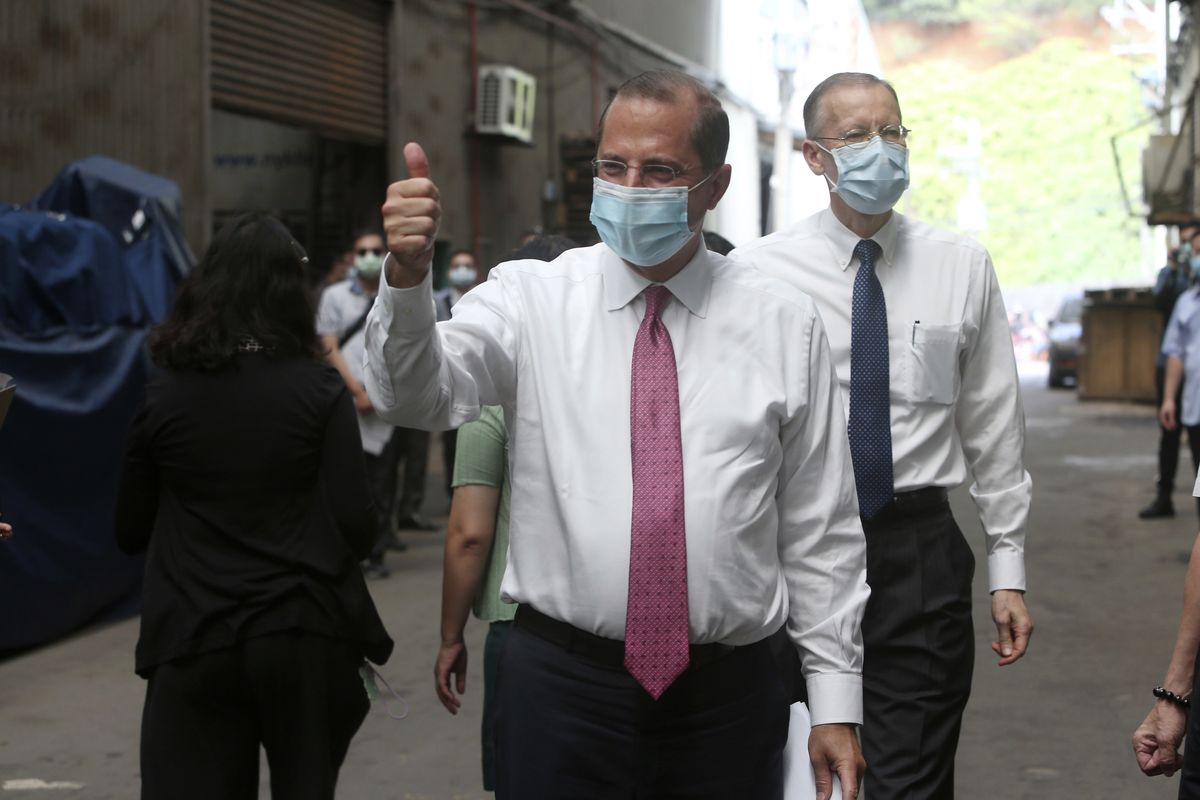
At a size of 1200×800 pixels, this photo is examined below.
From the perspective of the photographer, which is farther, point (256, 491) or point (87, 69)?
point (87, 69)

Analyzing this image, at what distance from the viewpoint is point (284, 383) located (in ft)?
11.8

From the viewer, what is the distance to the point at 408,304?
2268 millimetres

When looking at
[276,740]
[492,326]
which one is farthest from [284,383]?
[492,326]

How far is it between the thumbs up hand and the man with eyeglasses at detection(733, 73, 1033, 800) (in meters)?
1.62

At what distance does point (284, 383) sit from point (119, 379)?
Answer: 472 centimetres

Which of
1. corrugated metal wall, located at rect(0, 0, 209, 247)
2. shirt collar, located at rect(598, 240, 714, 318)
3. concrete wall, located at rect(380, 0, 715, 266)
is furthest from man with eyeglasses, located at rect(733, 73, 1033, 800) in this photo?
concrete wall, located at rect(380, 0, 715, 266)

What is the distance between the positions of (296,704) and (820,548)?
4.58ft

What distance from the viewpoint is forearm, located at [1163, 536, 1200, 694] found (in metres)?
2.88

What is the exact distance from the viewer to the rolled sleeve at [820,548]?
2678 millimetres

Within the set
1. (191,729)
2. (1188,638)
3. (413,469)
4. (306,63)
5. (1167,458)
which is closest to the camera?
(1188,638)

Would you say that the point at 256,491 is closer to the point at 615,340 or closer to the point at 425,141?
the point at 615,340

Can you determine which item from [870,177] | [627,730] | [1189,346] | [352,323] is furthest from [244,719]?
[1189,346]

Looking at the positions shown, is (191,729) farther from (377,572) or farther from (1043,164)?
(1043,164)

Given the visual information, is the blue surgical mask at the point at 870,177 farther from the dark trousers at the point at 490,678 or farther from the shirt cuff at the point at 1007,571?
the dark trousers at the point at 490,678
